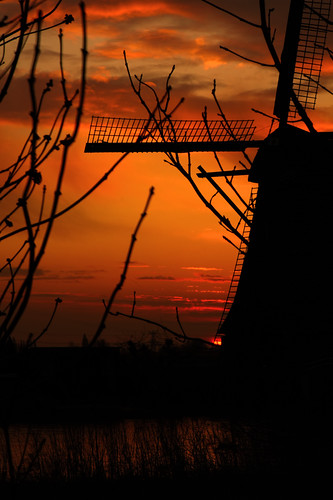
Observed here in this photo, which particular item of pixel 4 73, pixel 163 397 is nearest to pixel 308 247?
pixel 163 397

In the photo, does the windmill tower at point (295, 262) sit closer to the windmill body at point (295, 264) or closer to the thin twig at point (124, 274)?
the windmill body at point (295, 264)

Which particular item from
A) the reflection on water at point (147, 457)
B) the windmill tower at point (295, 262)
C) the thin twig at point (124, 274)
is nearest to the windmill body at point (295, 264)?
the windmill tower at point (295, 262)

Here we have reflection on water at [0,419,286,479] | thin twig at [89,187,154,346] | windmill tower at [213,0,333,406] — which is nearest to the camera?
thin twig at [89,187,154,346]

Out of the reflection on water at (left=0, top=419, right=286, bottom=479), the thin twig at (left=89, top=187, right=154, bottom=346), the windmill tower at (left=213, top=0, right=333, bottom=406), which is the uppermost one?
the windmill tower at (left=213, top=0, right=333, bottom=406)

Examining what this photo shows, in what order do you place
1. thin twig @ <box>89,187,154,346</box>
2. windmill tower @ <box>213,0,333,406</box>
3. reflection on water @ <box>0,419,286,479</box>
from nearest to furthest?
thin twig @ <box>89,187,154,346</box> < reflection on water @ <box>0,419,286,479</box> < windmill tower @ <box>213,0,333,406</box>

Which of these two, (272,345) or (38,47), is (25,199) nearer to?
(38,47)

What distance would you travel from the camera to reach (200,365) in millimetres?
29656

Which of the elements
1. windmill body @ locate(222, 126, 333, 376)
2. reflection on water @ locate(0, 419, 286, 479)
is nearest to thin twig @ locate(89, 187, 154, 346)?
reflection on water @ locate(0, 419, 286, 479)

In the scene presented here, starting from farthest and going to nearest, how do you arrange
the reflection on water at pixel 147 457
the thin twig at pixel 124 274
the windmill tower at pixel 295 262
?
1. the windmill tower at pixel 295 262
2. the reflection on water at pixel 147 457
3. the thin twig at pixel 124 274

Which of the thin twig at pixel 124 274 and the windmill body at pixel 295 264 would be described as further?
the windmill body at pixel 295 264

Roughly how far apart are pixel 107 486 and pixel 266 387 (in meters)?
9.90

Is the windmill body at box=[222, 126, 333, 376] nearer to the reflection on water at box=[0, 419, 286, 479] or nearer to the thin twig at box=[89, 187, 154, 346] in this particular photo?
the reflection on water at box=[0, 419, 286, 479]

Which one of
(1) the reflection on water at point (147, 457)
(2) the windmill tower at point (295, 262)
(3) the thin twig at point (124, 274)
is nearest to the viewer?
(3) the thin twig at point (124, 274)

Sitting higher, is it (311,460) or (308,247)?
(308,247)
